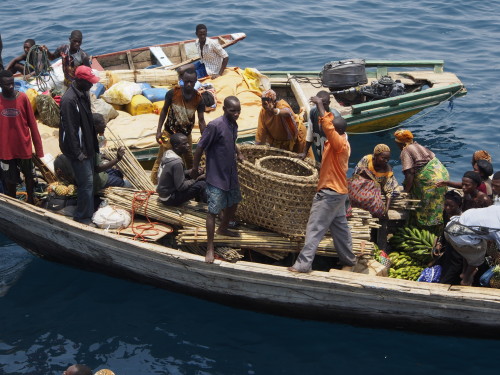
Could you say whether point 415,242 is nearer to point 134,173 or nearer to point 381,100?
point 134,173

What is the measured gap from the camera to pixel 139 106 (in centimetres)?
1059

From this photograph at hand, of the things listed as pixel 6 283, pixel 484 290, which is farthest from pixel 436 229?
pixel 6 283

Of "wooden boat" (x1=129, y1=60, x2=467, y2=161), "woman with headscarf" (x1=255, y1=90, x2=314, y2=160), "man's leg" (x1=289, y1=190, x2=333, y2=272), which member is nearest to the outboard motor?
"wooden boat" (x1=129, y1=60, x2=467, y2=161)

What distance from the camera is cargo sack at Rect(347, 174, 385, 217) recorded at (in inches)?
300

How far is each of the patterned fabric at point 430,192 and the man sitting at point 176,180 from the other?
2.55 m

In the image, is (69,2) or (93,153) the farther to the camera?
(69,2)

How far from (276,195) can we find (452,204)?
189 cm

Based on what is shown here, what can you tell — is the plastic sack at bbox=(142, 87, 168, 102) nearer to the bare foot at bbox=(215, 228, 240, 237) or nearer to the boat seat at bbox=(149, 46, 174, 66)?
the boat seat at bbox=(149, 46, 174, 66)

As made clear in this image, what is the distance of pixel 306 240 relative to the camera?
6.91m

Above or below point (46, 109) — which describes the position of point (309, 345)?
below

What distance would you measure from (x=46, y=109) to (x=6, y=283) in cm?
289

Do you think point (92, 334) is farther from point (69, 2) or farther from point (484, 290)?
point (69, 2)

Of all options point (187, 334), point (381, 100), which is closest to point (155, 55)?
point (381, 100)

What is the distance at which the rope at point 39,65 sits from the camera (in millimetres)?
10641
